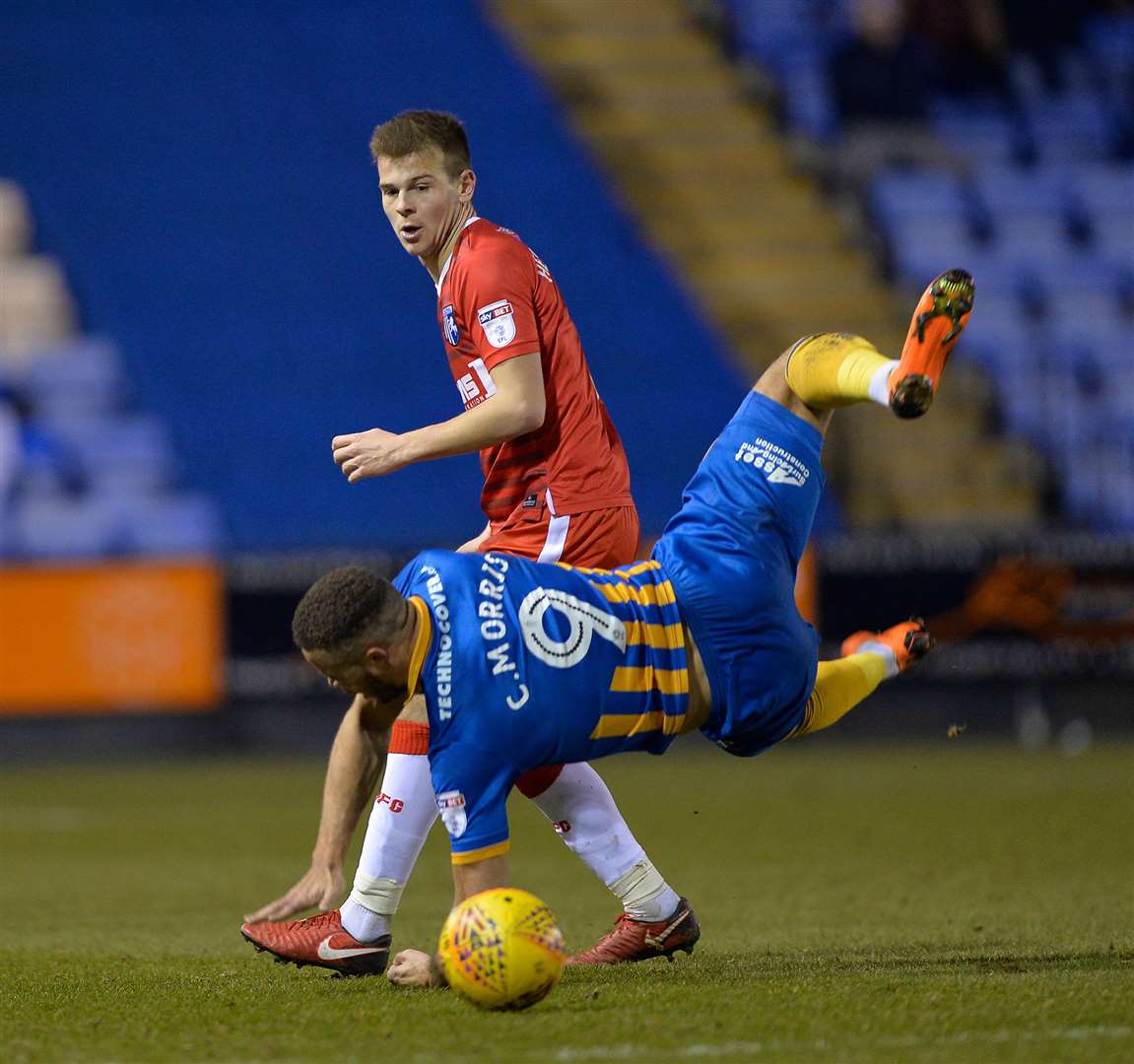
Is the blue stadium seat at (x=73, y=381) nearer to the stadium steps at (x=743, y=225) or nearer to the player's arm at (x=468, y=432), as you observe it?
the stadium steps at (x=743, y=225)

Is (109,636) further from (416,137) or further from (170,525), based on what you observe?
(416,137)

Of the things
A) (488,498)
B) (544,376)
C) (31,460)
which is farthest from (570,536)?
(31,460)

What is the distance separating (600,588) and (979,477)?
40.1 ft

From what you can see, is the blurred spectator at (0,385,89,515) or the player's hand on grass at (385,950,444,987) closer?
the player's hand on grass at (385,950,444,987)

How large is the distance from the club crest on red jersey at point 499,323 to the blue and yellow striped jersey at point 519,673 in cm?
61

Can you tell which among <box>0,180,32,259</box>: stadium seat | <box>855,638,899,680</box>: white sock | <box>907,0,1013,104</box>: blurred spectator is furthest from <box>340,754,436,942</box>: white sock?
<box>907,0,1013,104</box>: blurred spectator

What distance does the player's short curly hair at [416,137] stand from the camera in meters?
5.07

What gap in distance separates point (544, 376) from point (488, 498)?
1.22 feet

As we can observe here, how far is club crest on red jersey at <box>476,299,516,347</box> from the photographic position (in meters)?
4.96

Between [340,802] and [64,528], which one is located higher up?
[340,802]

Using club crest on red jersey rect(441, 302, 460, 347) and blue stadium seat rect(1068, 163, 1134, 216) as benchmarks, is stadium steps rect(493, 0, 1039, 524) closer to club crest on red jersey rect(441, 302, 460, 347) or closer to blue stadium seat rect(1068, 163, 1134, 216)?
blue stadium seat rect(1068, 163, 1134, 216)

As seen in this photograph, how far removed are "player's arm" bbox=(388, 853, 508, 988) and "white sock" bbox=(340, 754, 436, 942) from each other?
0.18 metres

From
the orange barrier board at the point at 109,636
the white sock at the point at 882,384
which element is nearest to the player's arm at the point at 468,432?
the white sock at the point at 882,384

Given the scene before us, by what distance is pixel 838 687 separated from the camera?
517cm
